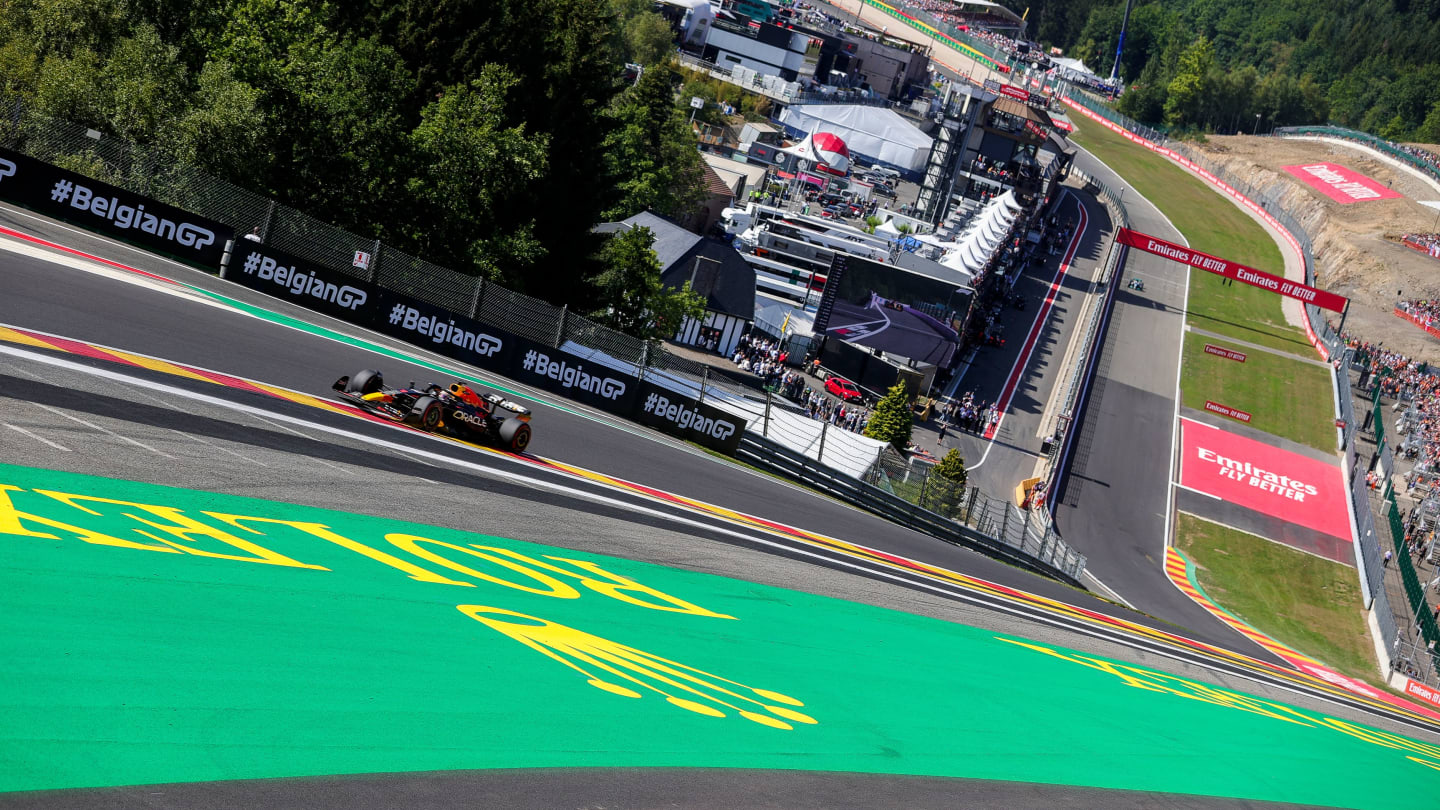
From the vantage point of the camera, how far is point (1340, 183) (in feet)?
338

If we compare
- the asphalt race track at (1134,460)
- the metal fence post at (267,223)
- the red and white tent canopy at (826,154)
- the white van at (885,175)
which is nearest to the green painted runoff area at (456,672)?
the metal fence post at (267,223)

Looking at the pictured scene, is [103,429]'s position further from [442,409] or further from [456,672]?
[442,409]

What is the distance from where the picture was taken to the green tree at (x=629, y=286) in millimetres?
36719

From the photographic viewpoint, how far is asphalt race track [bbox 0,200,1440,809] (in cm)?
657

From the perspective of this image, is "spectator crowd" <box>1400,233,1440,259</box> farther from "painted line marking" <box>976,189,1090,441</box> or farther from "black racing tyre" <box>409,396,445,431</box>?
"black racing tyre" <box>409,396,445,431</box>

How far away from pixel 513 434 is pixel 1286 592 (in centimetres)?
3249

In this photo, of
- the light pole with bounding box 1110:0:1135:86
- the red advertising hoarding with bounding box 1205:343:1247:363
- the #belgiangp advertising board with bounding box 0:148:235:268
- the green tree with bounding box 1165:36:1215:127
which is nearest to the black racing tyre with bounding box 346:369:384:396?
the #belgiangp advertising board with bounding box 0:148:235:268

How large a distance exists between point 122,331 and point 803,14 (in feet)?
404

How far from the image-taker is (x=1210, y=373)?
61469 mm

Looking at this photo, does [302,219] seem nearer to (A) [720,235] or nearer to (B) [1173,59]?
(A) [720,235]

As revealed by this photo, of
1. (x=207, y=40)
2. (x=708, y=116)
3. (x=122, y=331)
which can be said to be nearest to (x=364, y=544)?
(x=122, y=331)

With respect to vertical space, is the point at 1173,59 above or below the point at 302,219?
above

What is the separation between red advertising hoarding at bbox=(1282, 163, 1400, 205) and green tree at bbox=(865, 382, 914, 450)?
77.7 m

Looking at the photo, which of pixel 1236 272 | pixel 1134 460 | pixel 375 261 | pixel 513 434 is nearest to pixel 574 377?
pixel 375 261
